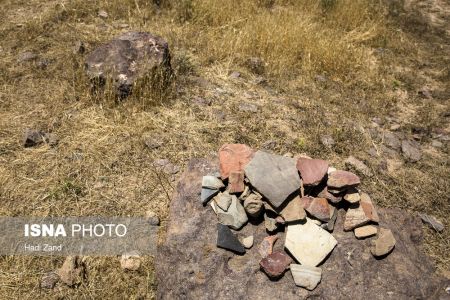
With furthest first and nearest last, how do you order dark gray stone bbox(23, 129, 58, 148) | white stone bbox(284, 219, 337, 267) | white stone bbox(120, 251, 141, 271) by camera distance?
dark gray stone bbox(23, 129, 58, 148) → white stone bbox(120, 251, 141, 271) → white stone bbox(284, 219, 337, 267)

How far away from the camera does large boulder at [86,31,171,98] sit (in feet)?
14.7

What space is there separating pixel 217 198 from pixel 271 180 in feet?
1.45

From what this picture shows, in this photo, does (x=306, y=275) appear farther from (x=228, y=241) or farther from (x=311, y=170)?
(x=311, y=170)

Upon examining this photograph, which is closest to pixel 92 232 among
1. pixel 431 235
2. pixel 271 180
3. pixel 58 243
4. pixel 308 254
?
pixel 58 243

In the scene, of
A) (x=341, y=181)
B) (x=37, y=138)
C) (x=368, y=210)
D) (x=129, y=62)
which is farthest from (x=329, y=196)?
(x=37, y=138)

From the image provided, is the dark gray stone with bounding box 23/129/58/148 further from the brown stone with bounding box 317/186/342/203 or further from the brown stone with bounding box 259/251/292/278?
the brown stone with bounding box 317/186/342/203

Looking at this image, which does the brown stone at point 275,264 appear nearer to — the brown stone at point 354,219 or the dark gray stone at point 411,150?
the brown stone at point 354,219

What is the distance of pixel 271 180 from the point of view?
3059mm

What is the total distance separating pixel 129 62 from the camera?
180 inches

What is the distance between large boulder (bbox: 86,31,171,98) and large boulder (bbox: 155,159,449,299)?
1876 millimetres

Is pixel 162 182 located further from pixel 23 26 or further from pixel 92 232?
pixel 23 26

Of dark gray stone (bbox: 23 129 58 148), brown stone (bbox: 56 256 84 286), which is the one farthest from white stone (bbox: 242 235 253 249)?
dark gray stone (bbox: 23 129 58 148)

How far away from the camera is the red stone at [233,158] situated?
10.6 ft

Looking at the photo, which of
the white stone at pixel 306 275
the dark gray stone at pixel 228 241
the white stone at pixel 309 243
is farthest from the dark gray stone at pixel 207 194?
the white stone at pixel 306 275
